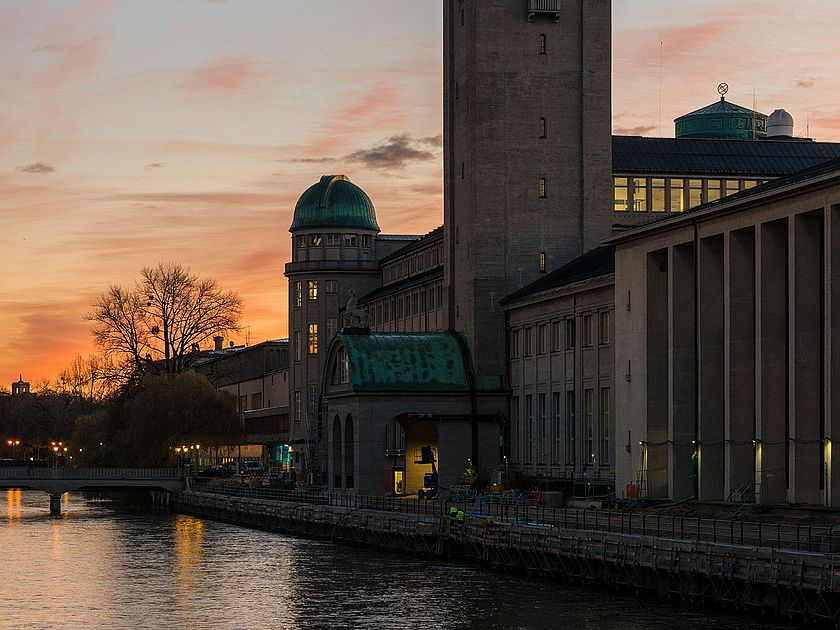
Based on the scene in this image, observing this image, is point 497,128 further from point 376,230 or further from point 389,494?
point 376,230

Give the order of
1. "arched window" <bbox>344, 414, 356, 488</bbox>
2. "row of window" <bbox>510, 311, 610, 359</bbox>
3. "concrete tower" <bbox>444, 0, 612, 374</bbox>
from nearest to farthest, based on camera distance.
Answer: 1. "row of window" <bbox>510, 311, 610, 359</bbox>
2. "concrete tower" <bbox>444, 0, 612, 374</bbox>
3. "arched window" <bbox>344, 414, 356, 488</bbox>

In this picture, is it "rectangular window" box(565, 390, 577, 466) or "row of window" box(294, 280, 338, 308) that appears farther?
"row of window" box(294, 280, 338, 308)

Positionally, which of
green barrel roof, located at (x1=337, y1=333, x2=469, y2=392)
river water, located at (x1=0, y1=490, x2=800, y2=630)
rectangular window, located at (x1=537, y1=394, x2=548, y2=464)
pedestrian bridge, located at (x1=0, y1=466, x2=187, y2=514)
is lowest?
river water, located at (x1=0, y1=490, x2=800, y2=630)

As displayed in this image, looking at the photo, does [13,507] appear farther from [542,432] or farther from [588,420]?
[588,420]

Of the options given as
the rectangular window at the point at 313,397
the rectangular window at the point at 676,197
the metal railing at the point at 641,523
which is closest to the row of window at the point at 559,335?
the metal railing at the point at 641,523

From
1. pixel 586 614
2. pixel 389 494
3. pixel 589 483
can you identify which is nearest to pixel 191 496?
pixel 389 494

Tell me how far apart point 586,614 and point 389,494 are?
2165 inches

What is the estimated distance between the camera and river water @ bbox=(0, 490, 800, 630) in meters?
54.2

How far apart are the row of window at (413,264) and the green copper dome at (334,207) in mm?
5418

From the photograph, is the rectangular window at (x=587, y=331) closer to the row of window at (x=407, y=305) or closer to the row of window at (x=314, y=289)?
the row of window at (x=407, y=305)

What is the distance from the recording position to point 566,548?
63281 mm

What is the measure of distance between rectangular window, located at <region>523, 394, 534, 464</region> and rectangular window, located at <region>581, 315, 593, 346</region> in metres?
10.7

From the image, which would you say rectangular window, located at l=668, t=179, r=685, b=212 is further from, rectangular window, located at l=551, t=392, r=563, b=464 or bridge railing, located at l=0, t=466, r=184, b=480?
bridge railing, located at l=0, t=466, r=184, b=480

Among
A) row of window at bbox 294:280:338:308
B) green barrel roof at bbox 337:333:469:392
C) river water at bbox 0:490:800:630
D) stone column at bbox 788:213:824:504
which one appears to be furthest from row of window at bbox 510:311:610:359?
row of window at bbox 294:280:338:308
